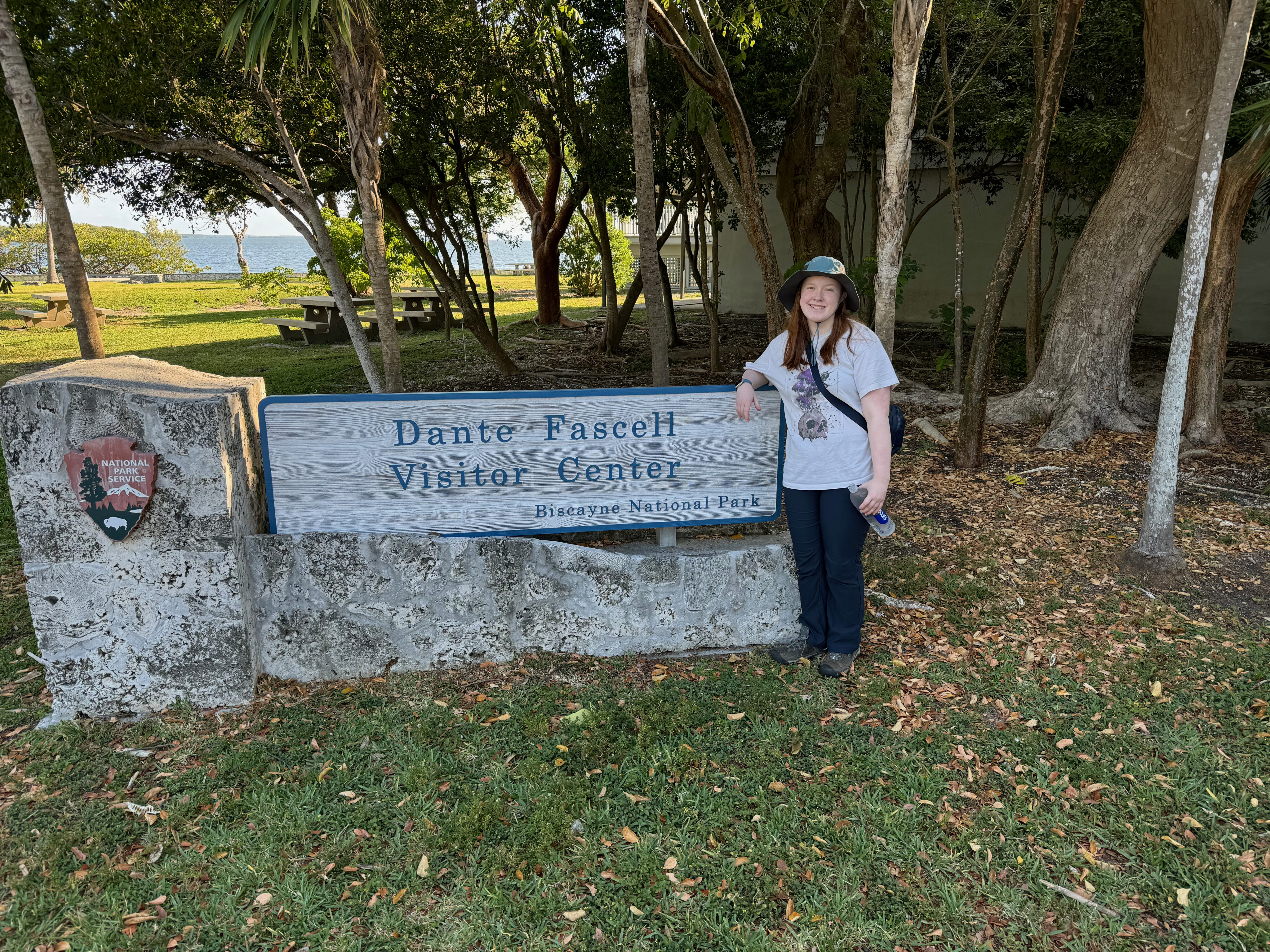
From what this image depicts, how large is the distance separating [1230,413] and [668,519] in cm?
701

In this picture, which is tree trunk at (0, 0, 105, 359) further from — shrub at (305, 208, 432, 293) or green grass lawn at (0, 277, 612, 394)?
shrub at (305, 208, 432, 293)

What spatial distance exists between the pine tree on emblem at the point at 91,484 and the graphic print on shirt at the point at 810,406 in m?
2.76

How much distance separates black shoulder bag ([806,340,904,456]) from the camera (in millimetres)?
3318

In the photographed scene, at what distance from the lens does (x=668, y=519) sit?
151 inches

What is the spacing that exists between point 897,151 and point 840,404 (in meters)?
2.25

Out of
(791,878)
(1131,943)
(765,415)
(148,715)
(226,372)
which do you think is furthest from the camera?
(226,372)

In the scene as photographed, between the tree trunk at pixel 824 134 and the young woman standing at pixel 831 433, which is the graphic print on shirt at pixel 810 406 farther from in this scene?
the tree trunk at pixel 824 134

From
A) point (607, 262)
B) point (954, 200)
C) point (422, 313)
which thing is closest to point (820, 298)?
point (954, 200)

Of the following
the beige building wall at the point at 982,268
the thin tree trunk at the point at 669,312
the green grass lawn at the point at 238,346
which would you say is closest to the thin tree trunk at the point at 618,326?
the thin tree trunk at the point at 669,312

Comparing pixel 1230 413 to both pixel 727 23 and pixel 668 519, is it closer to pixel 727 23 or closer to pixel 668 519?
pixel 727 23

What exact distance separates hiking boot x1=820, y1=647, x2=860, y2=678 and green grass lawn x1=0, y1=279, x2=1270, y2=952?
6cm

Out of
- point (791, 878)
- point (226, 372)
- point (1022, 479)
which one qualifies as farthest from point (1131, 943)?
point (226, 372)

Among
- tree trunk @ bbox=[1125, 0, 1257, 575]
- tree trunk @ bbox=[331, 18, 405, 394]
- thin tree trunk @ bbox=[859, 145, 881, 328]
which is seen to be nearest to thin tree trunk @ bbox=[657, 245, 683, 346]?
thin tree trunk @ bbox=[859, 145, 881, 328]

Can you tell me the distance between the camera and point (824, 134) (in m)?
10.0
